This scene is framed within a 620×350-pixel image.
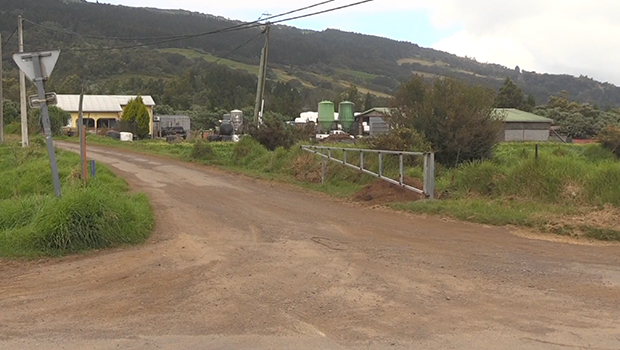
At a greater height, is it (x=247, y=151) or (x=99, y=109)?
(x=99, y=109)

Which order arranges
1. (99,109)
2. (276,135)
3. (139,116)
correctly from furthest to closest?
(99,109), (139,116), (276,135)

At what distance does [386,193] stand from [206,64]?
102751 millimetres

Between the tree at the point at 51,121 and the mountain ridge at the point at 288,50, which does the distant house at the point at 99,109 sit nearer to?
the mountain ridge at the point at 288,50

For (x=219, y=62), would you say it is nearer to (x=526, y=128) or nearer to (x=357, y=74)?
(x=357, y=74)

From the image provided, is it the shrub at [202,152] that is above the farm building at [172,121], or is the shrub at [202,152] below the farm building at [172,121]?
below

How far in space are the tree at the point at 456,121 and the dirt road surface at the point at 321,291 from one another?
9.01 metres

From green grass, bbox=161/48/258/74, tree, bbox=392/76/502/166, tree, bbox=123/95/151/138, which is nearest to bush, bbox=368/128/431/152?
tree, bbox=392/76/502/166

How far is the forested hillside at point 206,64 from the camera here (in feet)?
285

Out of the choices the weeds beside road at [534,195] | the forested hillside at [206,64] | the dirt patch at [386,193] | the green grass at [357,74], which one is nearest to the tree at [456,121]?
the weeds beside road at [534,195]

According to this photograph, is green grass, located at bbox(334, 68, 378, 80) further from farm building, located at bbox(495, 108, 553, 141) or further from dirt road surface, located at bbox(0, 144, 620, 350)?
dirt road surface, located at bbox(0, 144, 620, 350)

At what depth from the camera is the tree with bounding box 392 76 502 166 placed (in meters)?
18.9

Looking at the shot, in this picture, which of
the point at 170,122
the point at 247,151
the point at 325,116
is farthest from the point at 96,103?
the point at 247,151

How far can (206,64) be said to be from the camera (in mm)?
112125

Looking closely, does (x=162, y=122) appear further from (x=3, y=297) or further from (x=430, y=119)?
(x=3, y=297)
